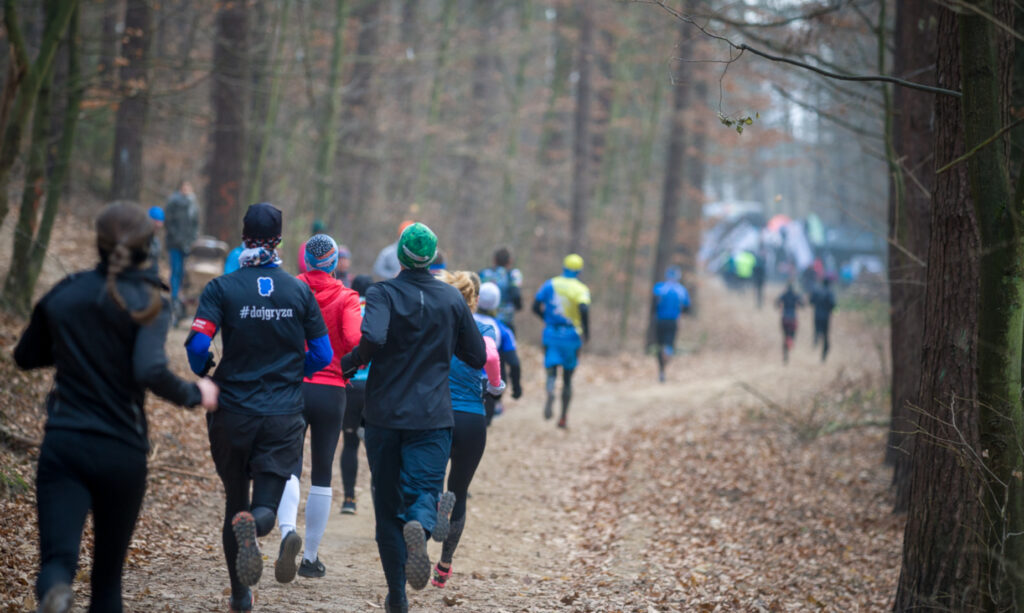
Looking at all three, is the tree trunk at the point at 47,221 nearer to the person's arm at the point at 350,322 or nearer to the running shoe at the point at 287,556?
the person's arm at the point at 350,322

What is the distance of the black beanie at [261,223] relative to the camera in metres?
4.93

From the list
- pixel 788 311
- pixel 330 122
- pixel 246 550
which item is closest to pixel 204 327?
pixel 246 550

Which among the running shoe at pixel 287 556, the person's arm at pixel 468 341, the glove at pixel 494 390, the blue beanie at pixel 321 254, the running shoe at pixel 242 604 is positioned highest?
the blue beanie at pixel 321 254

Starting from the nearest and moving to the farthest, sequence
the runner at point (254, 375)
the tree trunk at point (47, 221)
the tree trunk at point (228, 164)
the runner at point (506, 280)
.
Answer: the runner at point (254, 375) < the tree trunk at point (47, 221) < the runner at point (506, 280) < the tree trunk at point (228, 164)

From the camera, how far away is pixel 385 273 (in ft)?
39.4

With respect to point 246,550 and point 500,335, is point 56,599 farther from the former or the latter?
point 500,335

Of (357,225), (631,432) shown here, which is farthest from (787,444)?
(357,225)

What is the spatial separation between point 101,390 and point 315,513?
2.57 m

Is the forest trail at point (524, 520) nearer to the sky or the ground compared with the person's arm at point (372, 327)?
nearer to the ground

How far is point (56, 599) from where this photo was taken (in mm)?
3432

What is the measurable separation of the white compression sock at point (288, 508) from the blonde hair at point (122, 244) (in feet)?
6.19

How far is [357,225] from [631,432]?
1233cm

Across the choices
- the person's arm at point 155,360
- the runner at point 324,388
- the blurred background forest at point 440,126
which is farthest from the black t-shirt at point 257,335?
the blurred background forest at point 440,126

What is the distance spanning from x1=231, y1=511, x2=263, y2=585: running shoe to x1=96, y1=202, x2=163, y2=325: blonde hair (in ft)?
4.38
